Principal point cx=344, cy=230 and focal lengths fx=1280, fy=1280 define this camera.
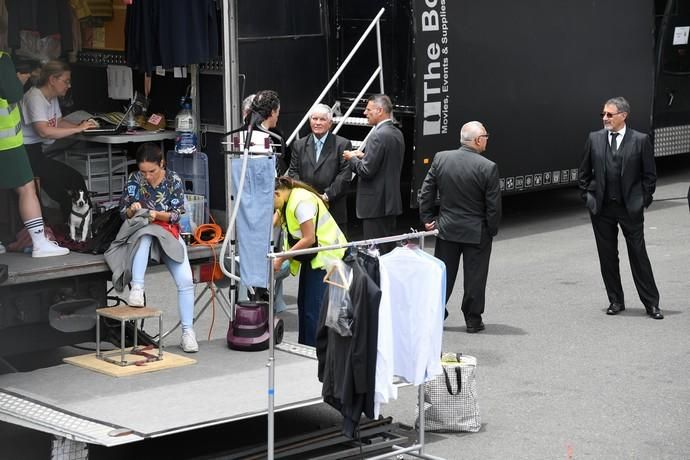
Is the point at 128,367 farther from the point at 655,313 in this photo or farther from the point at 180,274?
the point at 655,313

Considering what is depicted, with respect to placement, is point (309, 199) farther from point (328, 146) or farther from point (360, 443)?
point (328, 146)

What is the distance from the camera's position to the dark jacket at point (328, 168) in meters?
11.8

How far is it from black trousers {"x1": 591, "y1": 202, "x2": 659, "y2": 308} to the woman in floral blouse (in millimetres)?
4217

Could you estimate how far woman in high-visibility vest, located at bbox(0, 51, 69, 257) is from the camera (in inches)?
353

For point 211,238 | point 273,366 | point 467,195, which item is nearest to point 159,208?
point 211,238

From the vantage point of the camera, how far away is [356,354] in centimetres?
724

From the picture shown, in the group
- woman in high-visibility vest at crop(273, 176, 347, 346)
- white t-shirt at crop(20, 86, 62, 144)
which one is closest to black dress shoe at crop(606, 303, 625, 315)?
woman in high-visibility vest at crop(273, 176, 347, 346)

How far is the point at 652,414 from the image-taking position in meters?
8.99

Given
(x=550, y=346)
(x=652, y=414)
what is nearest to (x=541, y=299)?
(x=550, y=346)

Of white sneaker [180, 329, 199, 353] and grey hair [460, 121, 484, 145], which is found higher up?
grey hair [460, 121, 484, 145]

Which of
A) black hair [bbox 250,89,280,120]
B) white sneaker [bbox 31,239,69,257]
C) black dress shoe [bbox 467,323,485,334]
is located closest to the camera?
white sneaker [bbox 31,239,69,257]

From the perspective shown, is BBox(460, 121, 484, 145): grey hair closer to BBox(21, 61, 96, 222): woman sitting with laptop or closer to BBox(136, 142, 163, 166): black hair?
BBox(136, 142, 163, 166): black hair

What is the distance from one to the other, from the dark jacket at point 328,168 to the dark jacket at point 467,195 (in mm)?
1008

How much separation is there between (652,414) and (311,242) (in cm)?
269
